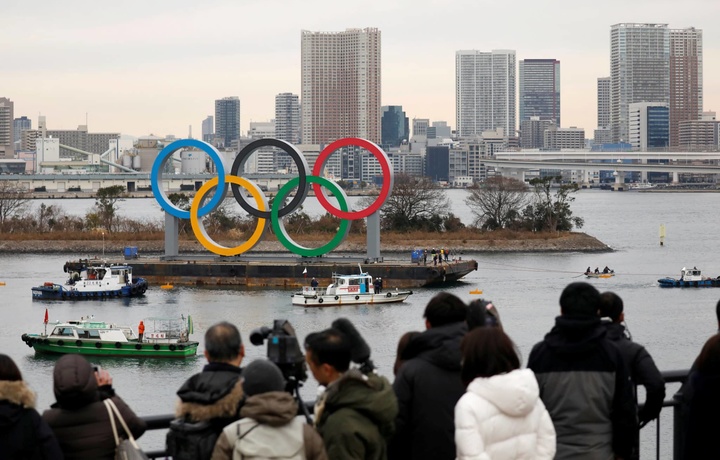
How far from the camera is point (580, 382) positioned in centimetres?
589

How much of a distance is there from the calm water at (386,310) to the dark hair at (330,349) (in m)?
11.4

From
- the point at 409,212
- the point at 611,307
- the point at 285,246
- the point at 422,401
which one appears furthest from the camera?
the point at 409,212

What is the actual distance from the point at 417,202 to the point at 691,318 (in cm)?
3188

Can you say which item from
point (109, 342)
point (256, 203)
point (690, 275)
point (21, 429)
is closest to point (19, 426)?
point (21, 429)

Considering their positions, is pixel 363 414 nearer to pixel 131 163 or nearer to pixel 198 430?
pixel 198 430

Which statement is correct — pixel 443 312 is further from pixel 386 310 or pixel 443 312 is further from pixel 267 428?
pixel 386 310

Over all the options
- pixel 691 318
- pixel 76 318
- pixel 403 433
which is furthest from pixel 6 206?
pixel 403 433

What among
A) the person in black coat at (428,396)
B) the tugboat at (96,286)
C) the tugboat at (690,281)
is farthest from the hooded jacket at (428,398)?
the tugboat at (690,281)

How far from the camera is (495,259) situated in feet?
178

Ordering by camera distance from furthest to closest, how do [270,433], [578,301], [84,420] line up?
1. [578,301]
2. [84,420]
3. [270,433]

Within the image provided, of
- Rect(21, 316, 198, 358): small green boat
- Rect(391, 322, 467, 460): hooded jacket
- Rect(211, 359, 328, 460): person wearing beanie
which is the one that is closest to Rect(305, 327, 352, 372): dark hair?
Rect(211, 359, 328, 460): person wearing beanie

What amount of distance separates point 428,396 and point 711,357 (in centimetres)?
133

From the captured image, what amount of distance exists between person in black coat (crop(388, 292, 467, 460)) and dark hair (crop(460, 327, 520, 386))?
0.40 metres

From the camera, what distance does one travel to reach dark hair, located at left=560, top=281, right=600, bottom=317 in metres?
5.85
